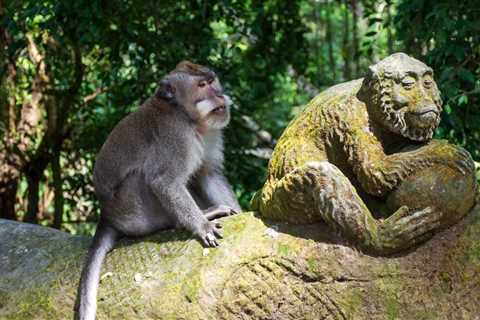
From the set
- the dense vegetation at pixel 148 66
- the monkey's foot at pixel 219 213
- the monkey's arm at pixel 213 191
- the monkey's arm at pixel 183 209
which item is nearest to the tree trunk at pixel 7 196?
the dense vegetation at pixel 148 66

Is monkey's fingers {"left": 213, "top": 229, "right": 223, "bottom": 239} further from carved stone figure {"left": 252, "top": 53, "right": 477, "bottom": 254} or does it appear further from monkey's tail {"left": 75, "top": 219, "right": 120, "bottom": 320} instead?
monkey's tail {"left": 75, "top": 219, "right": 120, "bottom": 320}

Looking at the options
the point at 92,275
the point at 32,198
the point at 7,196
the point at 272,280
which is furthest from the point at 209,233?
the point at 7,196

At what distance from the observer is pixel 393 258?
12.4 feet

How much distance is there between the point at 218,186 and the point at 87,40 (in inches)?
80.0

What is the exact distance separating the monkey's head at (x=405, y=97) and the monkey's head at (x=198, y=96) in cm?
129

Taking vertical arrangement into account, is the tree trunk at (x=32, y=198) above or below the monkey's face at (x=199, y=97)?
below

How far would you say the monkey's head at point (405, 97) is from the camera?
367 cm

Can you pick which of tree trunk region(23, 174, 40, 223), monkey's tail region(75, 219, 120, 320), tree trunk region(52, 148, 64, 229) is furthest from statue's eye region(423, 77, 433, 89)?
tree trunk region(23, 174, 40, 223)

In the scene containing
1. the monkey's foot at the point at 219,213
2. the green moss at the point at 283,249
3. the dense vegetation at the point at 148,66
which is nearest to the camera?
the green moss at the point at 283,249

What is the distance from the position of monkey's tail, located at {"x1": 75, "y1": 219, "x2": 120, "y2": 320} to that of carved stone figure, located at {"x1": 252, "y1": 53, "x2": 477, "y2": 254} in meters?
1.21

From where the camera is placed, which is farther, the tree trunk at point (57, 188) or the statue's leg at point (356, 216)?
the tree trunk at point (57, 188)

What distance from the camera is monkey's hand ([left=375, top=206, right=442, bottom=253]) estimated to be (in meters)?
3.67

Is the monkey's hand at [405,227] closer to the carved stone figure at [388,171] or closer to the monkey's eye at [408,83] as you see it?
the carved stone figure at [388,171]

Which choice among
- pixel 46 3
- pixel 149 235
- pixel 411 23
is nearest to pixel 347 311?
pixel 149 235
